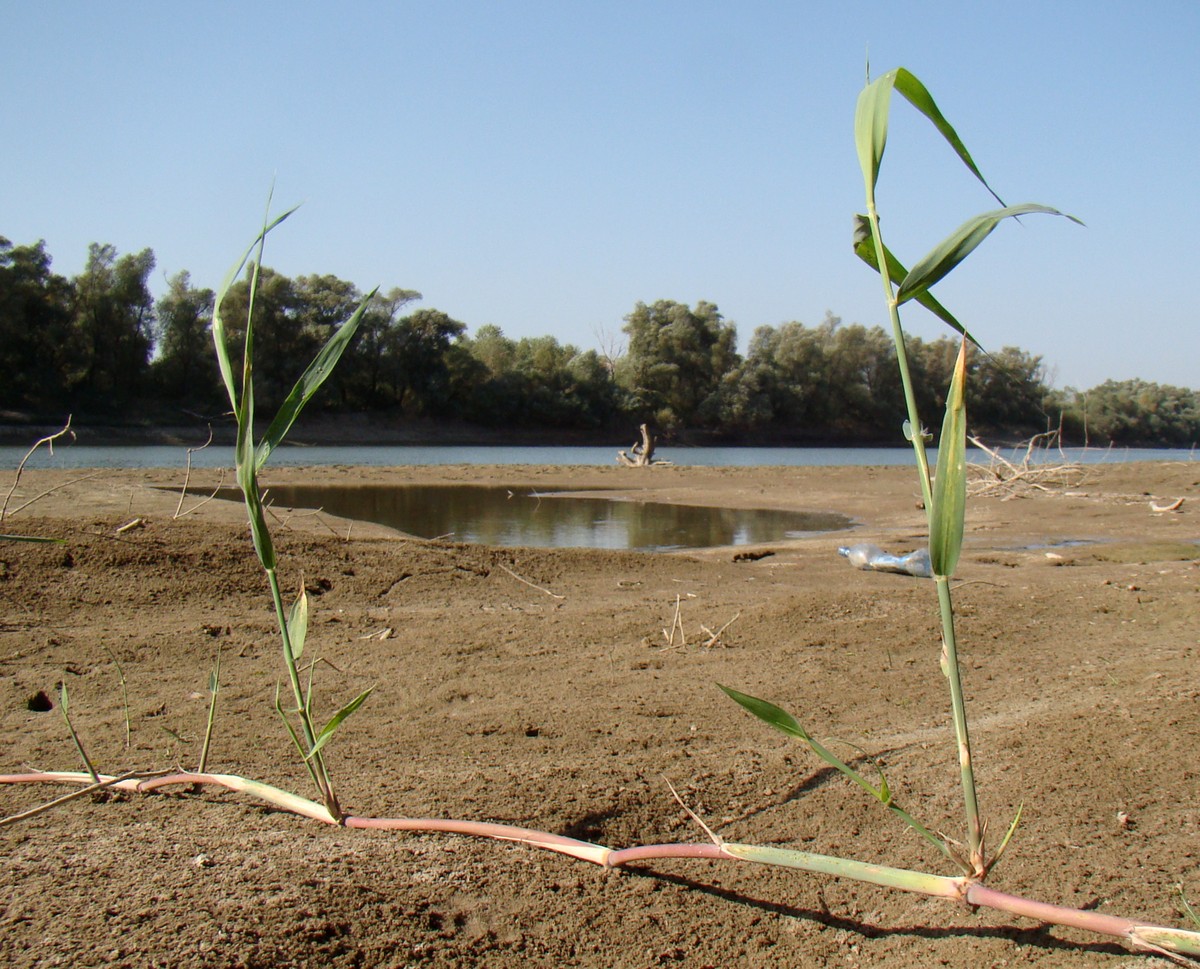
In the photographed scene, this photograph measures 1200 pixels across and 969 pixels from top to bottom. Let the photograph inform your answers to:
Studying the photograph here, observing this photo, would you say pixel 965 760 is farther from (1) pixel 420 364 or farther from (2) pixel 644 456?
(1) pixel 420 364

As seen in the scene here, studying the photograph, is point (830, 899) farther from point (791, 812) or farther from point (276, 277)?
point (276, 277)

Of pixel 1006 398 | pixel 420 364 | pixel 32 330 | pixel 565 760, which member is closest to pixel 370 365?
pixel 420 364

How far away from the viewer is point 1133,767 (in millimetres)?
2385

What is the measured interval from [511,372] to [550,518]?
40.9 metres

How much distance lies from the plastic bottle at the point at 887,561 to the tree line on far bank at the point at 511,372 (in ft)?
85.8

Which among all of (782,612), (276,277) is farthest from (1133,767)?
(276,277)

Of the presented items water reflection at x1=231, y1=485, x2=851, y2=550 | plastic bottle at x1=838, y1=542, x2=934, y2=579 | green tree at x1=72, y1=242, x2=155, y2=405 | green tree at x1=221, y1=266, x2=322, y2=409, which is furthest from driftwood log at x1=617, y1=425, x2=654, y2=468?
green tree at x1=72, y1=242, x2=155, y2=405

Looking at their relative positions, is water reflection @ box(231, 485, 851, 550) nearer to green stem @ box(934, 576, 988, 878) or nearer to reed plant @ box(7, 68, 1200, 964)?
reed plant @ box(7, 68, 1200, 964)

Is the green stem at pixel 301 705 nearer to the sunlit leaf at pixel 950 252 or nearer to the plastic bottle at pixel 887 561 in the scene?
the sunlit leaf at pixel 950 252

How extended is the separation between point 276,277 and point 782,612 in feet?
148

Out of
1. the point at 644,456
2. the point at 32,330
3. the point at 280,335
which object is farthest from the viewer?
the point at 280,335

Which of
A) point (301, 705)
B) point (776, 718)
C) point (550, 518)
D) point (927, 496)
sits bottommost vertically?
point (550, 518)

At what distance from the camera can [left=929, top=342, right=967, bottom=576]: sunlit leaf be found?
48.9 inches

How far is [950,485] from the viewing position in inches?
49.8
